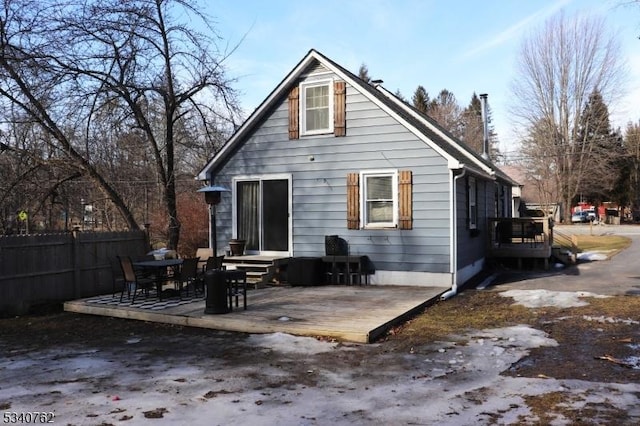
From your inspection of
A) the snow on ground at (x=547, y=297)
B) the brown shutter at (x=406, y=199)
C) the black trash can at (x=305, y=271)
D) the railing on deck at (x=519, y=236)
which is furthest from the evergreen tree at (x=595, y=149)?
the black trash can at (x=305, y=271)

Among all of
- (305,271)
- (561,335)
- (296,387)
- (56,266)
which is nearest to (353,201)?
(305,271)

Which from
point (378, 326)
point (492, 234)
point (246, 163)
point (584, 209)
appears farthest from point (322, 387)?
point (584, 209)

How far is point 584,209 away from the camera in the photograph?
5328 cm

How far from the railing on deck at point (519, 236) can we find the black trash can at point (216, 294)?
31.2 ft

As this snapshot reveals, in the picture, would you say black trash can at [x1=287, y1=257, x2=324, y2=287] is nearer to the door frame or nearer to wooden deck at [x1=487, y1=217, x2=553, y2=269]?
the door frame

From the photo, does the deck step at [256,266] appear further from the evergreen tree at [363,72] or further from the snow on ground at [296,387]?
the evergreen tree at [363,72]

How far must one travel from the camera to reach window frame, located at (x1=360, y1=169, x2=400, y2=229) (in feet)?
37.6

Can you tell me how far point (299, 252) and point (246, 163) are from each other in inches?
106

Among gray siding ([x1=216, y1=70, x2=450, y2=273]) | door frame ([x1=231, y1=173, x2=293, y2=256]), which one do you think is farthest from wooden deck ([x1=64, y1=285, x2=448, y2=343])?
door frame ([x1=231, y1=173, x2=293, y2=256])

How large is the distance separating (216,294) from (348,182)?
472cm

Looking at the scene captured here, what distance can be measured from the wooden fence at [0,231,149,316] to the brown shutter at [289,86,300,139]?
4.57 m

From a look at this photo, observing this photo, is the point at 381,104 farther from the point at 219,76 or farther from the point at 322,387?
the point at 322,387

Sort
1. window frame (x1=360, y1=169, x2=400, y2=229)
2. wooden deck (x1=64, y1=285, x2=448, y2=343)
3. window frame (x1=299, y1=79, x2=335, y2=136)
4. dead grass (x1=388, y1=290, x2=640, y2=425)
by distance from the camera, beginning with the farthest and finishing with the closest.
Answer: window frame (x1=299, y1=79, x2=335, y2=136) → window frame (x1=360, y1=169, x2=400, y2=229) → wooden deck (x1=64, y1=285, x2=448, y2=343) → dead grass (x1=388, y1=290, x2=640, y2=425)

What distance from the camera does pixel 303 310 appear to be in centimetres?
862
